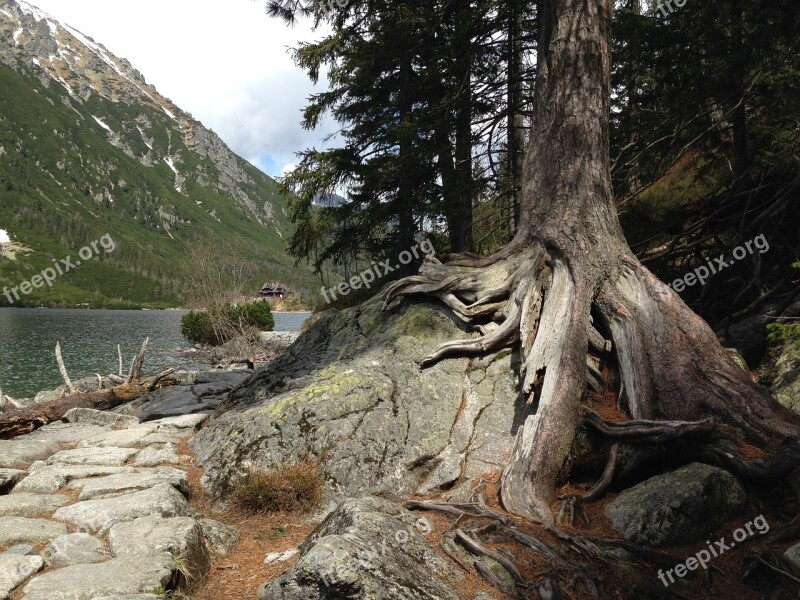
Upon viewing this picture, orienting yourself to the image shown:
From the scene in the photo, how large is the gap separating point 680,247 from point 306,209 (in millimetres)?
10144

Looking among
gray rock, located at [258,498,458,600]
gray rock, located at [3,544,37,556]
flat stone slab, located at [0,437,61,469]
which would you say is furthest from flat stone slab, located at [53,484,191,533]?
flat stone slab, located at [0,437,61,469]

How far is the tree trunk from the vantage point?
460 cm

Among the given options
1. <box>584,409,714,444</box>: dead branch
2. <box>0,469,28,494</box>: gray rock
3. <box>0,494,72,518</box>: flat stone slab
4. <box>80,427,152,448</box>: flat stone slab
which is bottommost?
<box>80,427,152,448</box>: flat stone slab

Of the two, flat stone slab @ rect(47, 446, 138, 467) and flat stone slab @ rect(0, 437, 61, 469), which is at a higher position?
flat stone slab @ rect(0, 437, 61, 469)

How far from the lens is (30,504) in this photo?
467 cm

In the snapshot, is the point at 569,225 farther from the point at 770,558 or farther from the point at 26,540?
the point at 26,540

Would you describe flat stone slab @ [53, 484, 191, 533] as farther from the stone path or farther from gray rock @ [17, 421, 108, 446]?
gray rock @ [17, 421, 108, 446]

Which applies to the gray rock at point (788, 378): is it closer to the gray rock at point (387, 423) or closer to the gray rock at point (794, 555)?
the gray rock at point (794, 555)

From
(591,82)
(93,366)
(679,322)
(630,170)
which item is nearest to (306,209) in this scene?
(630,170)

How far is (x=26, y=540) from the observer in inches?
153

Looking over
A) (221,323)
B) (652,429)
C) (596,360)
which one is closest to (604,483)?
(652,429)

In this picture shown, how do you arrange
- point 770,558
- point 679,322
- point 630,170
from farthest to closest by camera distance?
point 630,170
point 679,322
point 770,558

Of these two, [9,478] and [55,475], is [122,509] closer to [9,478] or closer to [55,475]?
[55,475]

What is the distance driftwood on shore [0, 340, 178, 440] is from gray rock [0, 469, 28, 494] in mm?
5010
